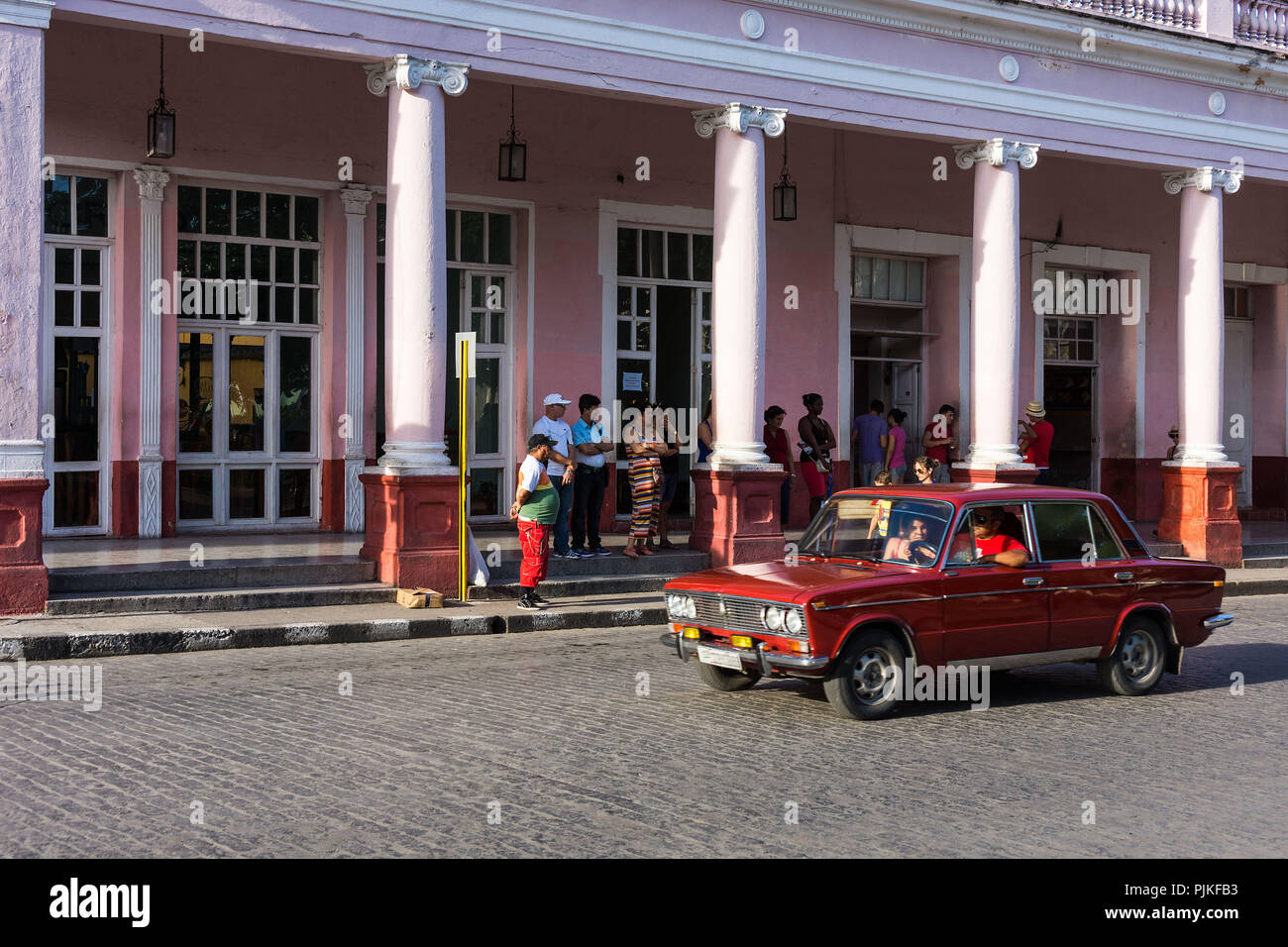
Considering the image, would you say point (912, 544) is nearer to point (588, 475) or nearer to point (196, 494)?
point (588, 475)

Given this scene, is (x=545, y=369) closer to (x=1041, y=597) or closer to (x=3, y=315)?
(x=3, y=315)

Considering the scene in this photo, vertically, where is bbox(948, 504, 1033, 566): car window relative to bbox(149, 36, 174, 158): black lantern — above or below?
below

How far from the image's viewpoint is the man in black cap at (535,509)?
12.4m

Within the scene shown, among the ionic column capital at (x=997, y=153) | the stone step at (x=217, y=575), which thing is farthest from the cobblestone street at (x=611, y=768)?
the ionic column capital at (x=997, y=153)

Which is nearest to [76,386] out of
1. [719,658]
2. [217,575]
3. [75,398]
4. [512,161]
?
[75,398]

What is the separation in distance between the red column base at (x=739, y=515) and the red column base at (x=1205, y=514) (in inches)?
250

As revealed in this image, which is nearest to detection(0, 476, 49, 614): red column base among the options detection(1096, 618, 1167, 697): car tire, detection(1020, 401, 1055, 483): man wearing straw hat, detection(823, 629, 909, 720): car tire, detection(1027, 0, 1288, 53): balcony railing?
detection(823, 629, 909, 720): car tire

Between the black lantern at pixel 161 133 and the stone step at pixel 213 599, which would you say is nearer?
the stone step at pixel 213 599

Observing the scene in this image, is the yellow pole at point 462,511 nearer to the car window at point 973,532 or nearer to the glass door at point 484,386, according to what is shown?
the glass door at point 484,386

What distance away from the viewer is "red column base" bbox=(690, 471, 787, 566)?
1494 cm

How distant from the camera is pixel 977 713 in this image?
864 cm

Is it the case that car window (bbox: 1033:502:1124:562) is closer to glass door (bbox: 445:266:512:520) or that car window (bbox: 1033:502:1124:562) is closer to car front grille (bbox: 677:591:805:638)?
car front grille (bbox: 677:591:805:638)

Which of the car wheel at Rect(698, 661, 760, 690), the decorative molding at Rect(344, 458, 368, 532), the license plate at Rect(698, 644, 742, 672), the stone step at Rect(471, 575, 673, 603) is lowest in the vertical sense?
the car wheel at Rect(698, 661, 760, 690)

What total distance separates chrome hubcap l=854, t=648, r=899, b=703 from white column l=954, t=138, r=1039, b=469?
8.90 m
